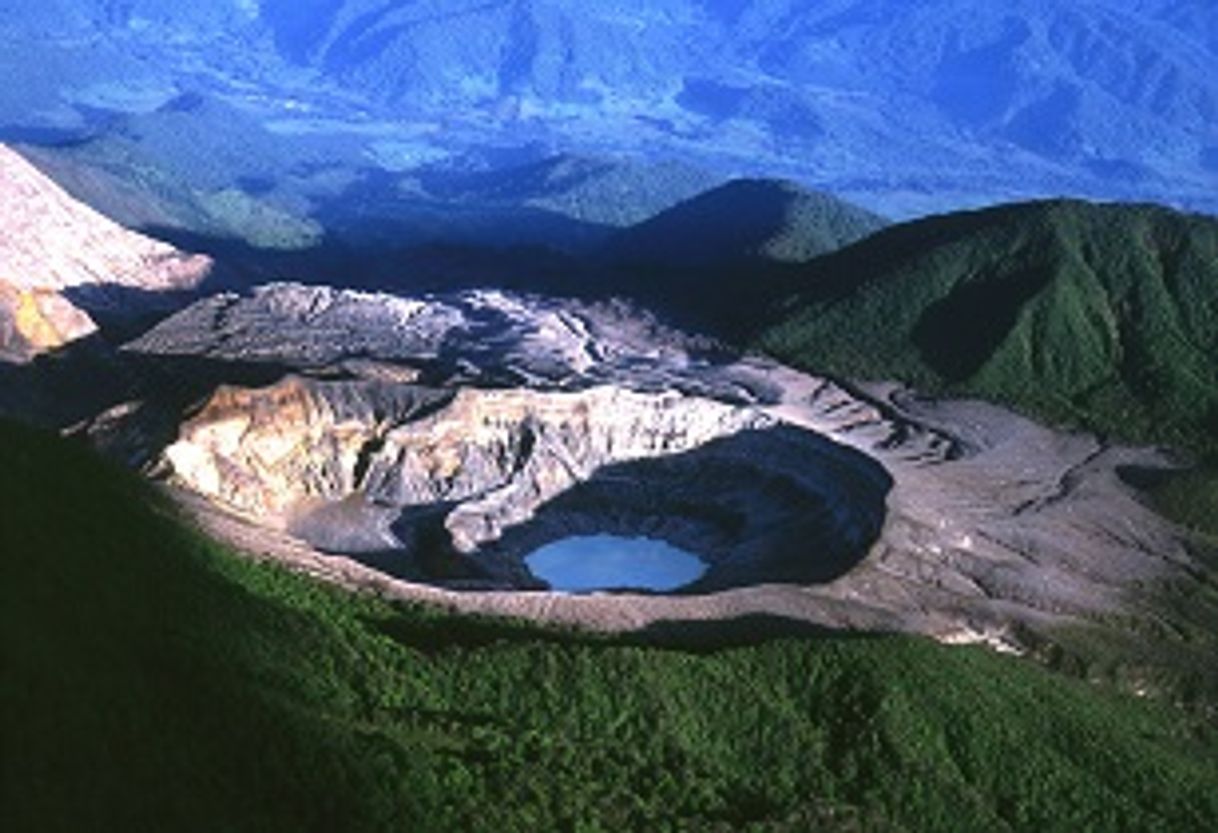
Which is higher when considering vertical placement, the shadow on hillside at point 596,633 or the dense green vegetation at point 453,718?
the dense green vegetation at point 453,718

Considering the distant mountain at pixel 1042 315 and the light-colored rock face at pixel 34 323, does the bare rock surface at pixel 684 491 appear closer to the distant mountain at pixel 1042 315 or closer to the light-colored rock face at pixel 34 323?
the light-colored rock face at pixel 34 323

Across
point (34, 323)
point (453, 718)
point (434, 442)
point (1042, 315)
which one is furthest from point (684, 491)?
point (34, 323)

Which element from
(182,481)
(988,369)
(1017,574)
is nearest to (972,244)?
(988,369)

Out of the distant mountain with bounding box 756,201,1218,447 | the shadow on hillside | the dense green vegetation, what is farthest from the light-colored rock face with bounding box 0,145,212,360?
the shadow on hillside

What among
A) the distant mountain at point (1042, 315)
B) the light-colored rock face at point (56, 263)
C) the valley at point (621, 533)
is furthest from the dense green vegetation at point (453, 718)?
the light-colored rock face at point (56, 263)

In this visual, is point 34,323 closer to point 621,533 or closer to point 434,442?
point 434,442

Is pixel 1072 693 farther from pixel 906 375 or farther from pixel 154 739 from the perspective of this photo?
pixel 906 375

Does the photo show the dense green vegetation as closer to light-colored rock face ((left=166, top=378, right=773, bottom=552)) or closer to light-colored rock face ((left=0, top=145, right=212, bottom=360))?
light-colored rock face ((left=166, top=378, right=773, bottom=552))
